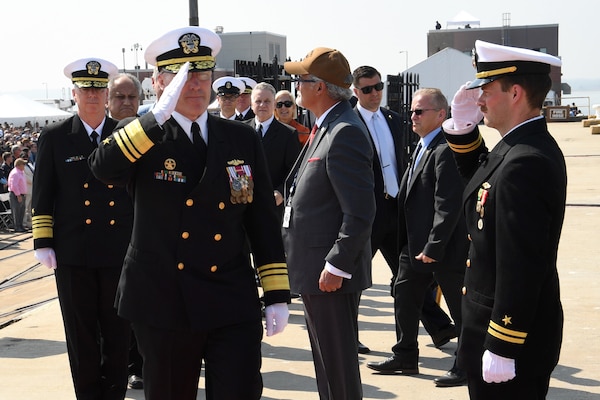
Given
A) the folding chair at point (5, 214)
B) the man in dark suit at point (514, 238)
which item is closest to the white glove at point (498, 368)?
the man in dark suit at point (514, 238)

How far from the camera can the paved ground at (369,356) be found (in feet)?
21.4

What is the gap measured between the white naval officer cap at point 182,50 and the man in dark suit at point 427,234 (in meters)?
2.68

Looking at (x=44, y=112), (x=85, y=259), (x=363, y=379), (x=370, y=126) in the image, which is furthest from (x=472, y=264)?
(x=44, y=112)

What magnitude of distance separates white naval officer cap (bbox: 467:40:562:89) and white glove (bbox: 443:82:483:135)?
0.37 m

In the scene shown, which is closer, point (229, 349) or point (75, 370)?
point (229, 349)

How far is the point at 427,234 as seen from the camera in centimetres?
670

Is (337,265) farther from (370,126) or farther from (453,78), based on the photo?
(453,78)

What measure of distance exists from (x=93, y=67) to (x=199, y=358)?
2.49 m

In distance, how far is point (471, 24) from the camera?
8969 cm

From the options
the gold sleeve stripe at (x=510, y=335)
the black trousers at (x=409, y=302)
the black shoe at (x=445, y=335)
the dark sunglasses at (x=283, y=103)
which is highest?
the dark sunglasses at (x=283, y=103)

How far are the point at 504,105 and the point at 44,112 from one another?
50.1m

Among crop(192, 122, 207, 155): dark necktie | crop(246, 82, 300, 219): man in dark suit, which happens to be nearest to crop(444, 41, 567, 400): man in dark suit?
crop(192, 122, 207, 155): dark necktie

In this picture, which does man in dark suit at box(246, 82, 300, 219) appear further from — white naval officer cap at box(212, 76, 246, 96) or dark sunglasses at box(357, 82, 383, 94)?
white naval officer cap at box(212, 76, 246, 96)

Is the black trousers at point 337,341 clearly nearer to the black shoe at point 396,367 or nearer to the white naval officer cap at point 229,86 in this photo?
the black shoe at point 396,367
